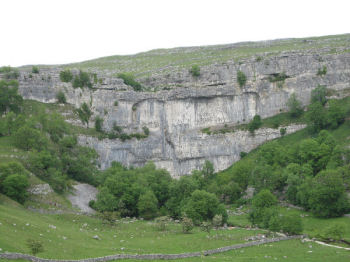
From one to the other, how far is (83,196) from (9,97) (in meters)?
27.9

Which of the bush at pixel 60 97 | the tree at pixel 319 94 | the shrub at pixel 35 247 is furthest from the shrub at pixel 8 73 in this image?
the shrub at pixel 35 247

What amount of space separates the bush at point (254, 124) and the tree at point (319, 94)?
12.4 m

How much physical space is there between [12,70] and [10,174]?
43.0 metres

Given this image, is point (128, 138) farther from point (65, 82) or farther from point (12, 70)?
point (12, 70)

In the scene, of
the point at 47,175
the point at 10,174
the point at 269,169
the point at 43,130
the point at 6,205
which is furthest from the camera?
the point at 43,130

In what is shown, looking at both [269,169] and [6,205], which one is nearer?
[6,205]

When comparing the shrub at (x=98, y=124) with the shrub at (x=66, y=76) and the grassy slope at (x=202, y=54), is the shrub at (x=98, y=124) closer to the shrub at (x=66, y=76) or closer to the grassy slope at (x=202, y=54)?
the shrub at (x=66, y=76)

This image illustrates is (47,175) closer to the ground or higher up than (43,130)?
closer to the ground

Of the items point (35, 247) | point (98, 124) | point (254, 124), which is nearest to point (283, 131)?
point (254, 124)

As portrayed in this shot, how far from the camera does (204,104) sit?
346 feet

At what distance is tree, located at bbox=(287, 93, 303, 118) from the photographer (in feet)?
323

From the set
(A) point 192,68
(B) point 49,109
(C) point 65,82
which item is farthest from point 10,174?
(A) point 192,68

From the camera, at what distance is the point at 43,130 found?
277 ft

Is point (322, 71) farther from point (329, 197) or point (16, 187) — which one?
point (16, 187)
